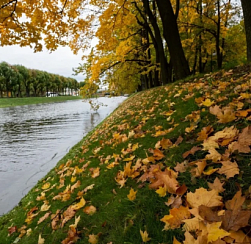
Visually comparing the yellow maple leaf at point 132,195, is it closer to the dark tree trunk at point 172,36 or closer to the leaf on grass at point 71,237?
the leaf on grass at point 71,237

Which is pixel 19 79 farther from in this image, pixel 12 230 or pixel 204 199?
pixel 204 199

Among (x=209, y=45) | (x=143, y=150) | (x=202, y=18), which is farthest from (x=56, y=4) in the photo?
(x=209, y=45)

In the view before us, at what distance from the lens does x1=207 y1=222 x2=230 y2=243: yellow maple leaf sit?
106cm

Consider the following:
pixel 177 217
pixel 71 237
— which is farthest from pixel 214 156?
pixel 71 237

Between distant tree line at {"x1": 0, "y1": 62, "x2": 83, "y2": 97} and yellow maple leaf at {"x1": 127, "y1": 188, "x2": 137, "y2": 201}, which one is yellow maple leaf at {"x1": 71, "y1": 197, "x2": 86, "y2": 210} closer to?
yellow maple leaf at {"x1": 127, "y1": 188, "x2": 137, "y2": 201}

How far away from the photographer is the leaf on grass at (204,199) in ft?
4.32

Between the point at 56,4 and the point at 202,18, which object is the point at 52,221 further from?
the point at 202,18

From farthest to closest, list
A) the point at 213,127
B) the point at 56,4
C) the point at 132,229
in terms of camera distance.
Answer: the point at 56,4 < the point at 213,127 < the point at 132,229

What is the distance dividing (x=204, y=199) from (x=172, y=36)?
7167 millimetres

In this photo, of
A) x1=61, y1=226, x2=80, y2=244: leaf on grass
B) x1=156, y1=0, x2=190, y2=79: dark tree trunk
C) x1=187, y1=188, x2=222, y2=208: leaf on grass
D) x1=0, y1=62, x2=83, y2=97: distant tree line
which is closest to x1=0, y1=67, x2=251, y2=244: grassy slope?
x1=61, y1=226, x2=80, y2=244: leaf on grass

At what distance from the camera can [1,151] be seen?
33.3 ft

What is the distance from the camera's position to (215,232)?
1088 mm

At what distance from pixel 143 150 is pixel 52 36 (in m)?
6.23

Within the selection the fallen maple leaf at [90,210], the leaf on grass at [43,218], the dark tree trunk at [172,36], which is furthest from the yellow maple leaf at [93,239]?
the dark tree trunk at [172,36]
